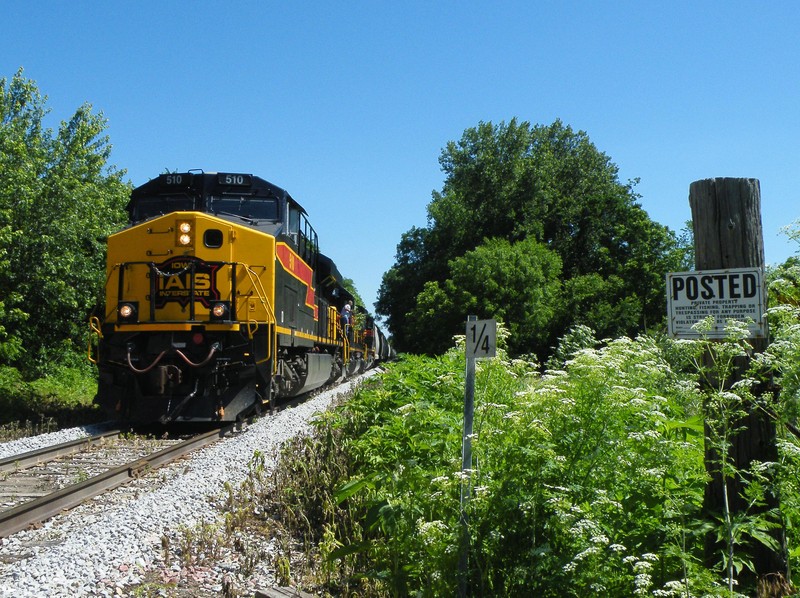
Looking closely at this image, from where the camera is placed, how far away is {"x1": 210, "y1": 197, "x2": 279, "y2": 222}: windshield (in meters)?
13.0

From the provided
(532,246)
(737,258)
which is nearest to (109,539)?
(737,258)

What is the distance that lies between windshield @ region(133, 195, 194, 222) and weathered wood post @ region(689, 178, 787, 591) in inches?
401

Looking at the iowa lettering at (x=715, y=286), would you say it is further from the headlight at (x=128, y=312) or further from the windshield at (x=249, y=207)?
the windshield at (x=249, y=207)

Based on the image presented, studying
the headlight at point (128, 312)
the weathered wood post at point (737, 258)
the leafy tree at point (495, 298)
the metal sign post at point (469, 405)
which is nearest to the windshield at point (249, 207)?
the headlight at point (128, 312)

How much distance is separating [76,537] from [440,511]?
3.13 metres

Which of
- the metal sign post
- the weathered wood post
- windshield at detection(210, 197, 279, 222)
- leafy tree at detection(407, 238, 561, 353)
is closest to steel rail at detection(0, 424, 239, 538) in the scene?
the metal sign post

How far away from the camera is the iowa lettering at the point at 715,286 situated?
13.5 ft

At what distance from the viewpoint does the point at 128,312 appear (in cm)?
1136

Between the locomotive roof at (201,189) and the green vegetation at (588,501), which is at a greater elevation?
the locomotive roof at (201,189)

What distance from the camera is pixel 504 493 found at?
3.80 meters

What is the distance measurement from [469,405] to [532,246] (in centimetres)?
3559

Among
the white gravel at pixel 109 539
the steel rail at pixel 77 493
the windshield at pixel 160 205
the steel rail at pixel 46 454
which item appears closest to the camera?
the white gravel at pixel 109 539

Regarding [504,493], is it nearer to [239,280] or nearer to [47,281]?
[239,280]

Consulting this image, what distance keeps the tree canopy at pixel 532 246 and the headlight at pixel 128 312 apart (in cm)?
2452
